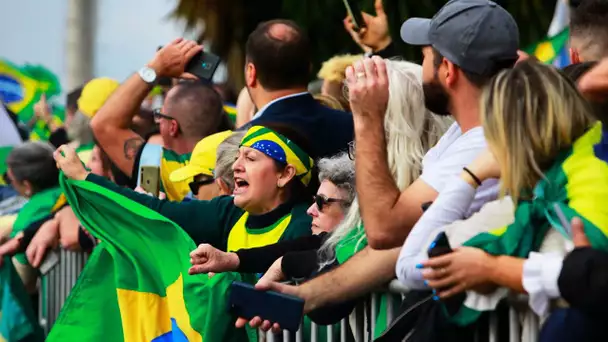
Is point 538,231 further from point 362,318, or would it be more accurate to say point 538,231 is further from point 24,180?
point 24,180

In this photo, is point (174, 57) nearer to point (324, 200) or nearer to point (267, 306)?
point (324, 200)

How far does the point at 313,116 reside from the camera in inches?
256

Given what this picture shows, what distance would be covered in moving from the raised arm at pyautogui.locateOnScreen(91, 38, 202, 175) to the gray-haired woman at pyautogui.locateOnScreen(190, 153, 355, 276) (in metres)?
1.86

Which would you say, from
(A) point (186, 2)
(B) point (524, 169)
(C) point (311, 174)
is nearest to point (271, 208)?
(C) point (311, 174)

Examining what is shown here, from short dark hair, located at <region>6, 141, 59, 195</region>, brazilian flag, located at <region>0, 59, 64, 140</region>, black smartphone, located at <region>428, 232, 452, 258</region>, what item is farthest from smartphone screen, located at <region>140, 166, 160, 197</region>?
brazilian flag, located at <region>0, 59, 64, 140</region>

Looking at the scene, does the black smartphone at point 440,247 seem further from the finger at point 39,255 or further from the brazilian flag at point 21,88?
the brazilian flag at point 21,88

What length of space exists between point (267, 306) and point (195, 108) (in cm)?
293

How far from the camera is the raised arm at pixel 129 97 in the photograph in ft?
23.5

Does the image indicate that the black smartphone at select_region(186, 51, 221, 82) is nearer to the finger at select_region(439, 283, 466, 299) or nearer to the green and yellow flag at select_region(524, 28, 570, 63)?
the green and yellow flag at select_region(524, 28, 570, 63)

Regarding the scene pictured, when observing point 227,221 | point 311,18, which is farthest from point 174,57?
point 311,18

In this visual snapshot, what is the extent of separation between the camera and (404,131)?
4859 millimetres

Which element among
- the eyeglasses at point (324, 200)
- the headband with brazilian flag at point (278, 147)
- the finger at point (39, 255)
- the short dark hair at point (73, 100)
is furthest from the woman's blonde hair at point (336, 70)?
the short dark hair at point (73, 100)

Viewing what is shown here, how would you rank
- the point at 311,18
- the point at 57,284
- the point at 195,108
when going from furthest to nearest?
the point at 311,18
the point at 57,284
the point at 195,108

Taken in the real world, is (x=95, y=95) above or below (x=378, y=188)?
below
